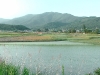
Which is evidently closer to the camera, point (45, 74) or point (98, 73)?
point (98, 73)

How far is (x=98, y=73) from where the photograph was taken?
15766mm

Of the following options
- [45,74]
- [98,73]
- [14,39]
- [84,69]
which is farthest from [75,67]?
[14,39]

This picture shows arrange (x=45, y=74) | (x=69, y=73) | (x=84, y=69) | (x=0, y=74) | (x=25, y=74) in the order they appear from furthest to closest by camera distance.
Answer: (x=84, y=69)
(x=69, y=73)
(x=45, y=74)
(x=25, y=74)
(x=0, y=74)

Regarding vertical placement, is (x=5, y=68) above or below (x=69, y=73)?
above

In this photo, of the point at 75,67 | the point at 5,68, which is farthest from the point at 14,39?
the point at 5,68

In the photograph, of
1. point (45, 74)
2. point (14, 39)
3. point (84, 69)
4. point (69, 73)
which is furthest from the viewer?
point (14, 39)

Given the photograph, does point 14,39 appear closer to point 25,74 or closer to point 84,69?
point 84,69

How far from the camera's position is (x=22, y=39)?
73.5 metres

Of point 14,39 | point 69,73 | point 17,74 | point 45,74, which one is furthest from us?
point 14,39

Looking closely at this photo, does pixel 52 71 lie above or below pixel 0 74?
below

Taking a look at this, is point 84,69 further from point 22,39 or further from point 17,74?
point 22,39

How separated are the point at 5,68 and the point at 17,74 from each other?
849 mm

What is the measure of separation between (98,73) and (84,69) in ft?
20.4

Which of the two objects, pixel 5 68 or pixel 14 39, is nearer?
pixel 5 68
